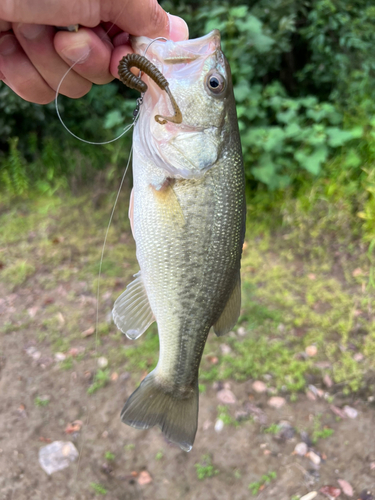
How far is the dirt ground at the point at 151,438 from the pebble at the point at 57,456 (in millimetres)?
31

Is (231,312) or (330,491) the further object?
(330,491)

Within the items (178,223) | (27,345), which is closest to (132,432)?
(27,345)

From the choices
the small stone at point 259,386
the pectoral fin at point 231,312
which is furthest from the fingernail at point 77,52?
the small stone at point 259,386

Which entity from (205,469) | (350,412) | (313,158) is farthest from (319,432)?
(313,158)

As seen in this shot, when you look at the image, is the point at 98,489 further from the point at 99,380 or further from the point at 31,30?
the point at 31,30

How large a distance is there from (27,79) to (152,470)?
2.31 metres

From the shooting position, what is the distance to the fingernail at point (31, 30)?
142 centimetres

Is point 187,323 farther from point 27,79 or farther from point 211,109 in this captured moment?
point 27,79

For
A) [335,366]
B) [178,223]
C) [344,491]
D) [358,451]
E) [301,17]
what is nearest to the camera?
[178,223]

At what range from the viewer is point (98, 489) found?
83.7 inches

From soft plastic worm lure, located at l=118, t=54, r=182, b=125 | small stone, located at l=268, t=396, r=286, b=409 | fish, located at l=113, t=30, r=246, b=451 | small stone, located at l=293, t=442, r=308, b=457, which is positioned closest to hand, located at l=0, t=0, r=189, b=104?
fish, located at l=113, t=30, r=246, b=451

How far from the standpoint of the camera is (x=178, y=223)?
4.29 ft

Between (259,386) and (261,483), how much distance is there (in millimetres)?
643

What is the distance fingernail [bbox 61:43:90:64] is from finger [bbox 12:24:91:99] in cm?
9
